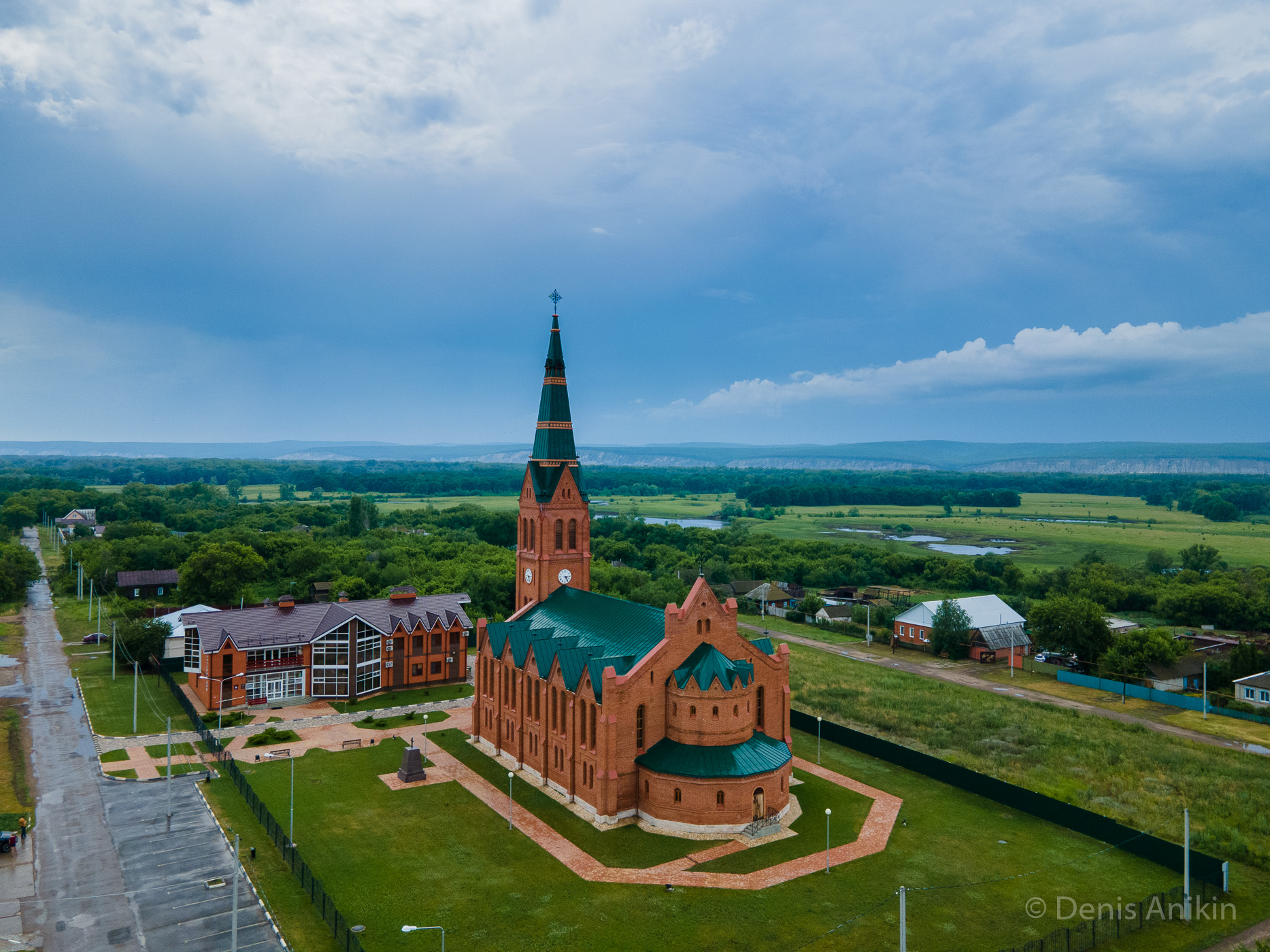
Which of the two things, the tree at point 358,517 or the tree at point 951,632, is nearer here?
the tree at point 951,632

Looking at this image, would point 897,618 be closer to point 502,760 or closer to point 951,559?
point 951,559

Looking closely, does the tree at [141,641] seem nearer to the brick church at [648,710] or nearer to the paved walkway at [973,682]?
the brick church at [648,710]

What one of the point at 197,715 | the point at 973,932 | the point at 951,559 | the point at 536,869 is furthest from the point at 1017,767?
the point at 951,559

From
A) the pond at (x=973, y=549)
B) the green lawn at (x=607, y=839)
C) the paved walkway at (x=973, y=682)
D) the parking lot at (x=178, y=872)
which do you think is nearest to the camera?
the parking lot at (x=178, y=872)

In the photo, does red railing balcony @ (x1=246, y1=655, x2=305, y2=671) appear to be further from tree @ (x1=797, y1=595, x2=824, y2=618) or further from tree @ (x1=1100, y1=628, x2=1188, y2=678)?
tree @ (x1=1100, y1=628, x2=1188, y2=678)

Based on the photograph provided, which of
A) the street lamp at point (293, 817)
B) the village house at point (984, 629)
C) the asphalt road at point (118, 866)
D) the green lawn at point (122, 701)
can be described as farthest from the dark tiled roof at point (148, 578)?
the village house at point (984, 629)

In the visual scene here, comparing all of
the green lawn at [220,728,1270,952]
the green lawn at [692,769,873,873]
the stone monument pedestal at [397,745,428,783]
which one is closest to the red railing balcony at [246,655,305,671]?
the green lawn at [220,728,1270,952]

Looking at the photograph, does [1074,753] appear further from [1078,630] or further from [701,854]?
[701,854]
